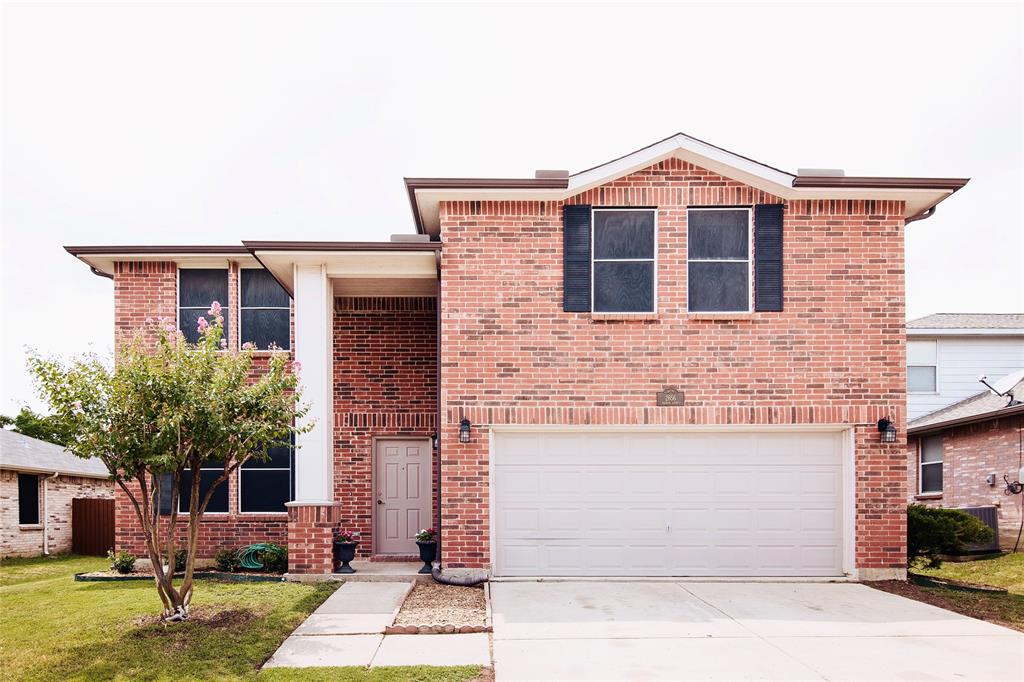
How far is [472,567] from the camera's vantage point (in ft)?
37.1

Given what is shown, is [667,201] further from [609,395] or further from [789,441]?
[789,441]

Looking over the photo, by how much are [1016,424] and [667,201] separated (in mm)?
9039

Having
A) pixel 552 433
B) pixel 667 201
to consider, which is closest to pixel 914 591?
pixel 552 433

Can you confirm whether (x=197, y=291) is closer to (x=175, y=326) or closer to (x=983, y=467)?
(x=175, y=326)

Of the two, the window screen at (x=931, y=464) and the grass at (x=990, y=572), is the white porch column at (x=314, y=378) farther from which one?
the window screen at (x=931, y=464)

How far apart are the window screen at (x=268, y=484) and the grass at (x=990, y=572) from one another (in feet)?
35.0

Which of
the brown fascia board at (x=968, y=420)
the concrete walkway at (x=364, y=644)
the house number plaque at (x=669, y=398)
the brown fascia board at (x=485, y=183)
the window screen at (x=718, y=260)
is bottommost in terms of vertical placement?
the concrete walkway at (x=364, y=644)

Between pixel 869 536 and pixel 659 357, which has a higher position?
pixel 659 357

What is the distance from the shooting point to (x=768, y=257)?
11.7 meters

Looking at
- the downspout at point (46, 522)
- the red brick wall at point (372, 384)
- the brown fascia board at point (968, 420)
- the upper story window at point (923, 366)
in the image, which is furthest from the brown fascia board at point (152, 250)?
the upper story window at point (923, 366)

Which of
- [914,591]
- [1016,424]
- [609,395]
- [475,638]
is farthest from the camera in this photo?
[1016,424]

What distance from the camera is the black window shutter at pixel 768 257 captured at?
38.1 feet

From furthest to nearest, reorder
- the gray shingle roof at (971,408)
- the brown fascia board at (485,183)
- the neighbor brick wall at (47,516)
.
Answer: the neighbor brick wall at (47,516) → the gray shingle roof at (971,408) → the brown fascia board at (485,183)

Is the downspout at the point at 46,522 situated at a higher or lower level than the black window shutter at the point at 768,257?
lower
